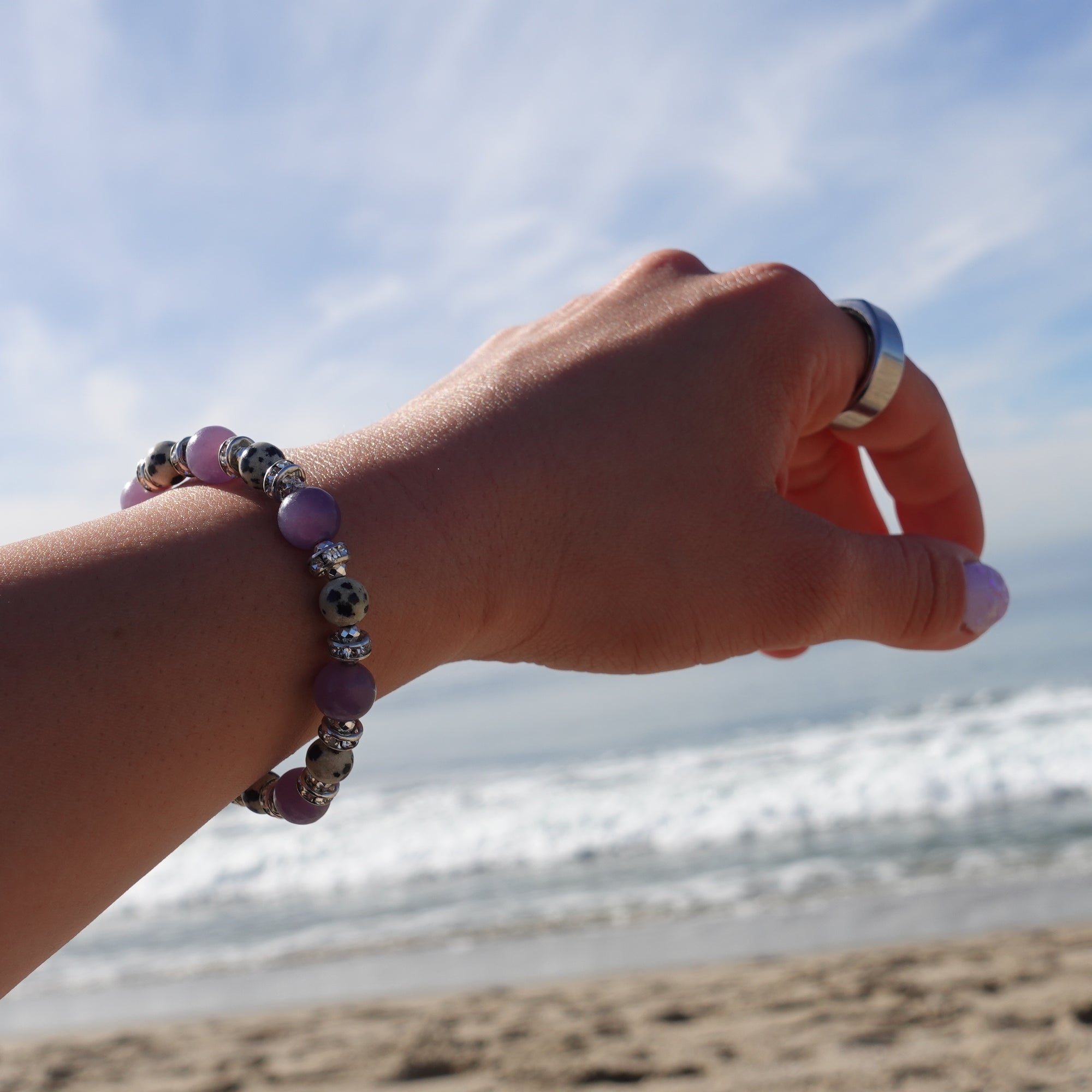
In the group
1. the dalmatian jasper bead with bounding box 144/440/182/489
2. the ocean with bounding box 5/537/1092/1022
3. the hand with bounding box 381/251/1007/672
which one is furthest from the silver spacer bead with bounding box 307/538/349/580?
the ocean with bounding box 5/537/1092/1022

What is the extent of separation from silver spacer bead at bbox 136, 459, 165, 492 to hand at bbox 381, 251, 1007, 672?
354 mm

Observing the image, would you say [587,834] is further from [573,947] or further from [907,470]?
[907,470]

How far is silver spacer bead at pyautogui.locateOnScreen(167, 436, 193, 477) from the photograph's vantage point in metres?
1.41

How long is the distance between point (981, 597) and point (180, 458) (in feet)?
4.59

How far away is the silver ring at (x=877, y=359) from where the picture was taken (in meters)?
1.88

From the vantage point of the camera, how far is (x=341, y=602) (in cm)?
118

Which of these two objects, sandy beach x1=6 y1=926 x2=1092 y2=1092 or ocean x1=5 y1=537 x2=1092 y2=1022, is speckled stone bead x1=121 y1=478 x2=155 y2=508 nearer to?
sandy beach x1=6 y1=926 x2=1092 y2=1092

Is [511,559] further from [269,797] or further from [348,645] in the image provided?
[269,797]

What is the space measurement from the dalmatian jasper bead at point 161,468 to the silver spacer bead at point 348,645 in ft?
1.40

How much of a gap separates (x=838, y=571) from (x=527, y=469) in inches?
23.4

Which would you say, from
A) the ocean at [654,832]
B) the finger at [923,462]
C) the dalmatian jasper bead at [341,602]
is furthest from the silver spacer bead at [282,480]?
the ocean at [654,832]

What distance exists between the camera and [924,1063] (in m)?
3.59

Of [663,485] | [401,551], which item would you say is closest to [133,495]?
[401,551]

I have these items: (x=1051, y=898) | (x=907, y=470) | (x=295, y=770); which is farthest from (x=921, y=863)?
(x=295, y=770)
